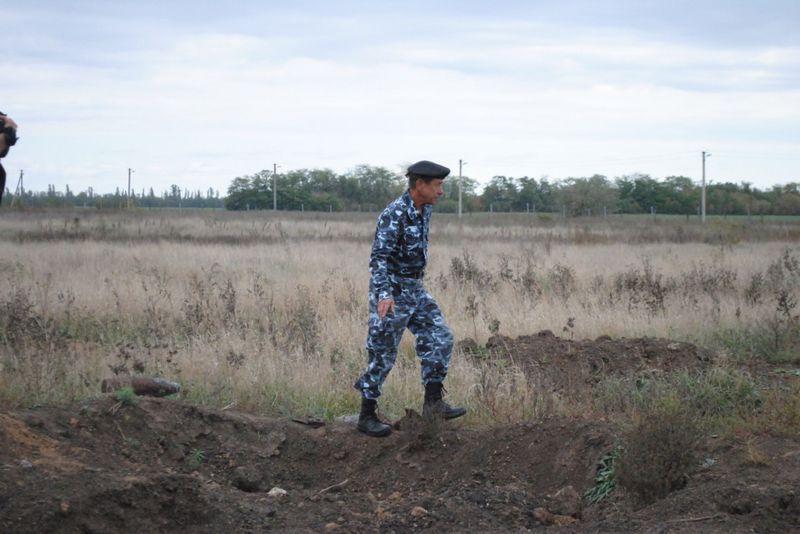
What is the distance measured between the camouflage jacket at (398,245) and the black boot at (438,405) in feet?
2.82

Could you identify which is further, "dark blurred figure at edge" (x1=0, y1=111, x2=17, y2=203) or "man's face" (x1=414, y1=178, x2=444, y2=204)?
"man's face" (x1=414, y1=178, x2=444, y2=204)

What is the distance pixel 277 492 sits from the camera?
17.4 ft

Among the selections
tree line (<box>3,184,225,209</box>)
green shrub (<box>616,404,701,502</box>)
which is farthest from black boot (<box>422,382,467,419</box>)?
tree line (<box>3,184,225,209</box>)

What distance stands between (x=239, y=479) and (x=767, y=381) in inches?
189

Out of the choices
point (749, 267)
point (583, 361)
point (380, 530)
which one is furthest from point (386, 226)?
point (749, 267)

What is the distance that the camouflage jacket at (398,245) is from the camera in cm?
609

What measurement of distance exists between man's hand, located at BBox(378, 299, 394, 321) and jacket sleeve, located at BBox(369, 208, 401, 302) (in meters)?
0.09

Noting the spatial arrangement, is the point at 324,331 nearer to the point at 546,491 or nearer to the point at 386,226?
the point at 386,226

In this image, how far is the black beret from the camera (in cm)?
621

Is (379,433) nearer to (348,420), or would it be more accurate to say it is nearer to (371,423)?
(371,423)

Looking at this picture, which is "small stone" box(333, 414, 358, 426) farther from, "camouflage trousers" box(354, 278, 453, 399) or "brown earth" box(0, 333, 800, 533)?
"camouflage trousers" box(354, 278, 453, 399)

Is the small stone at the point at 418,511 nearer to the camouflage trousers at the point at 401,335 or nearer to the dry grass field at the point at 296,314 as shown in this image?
the camouflage trousers at the point at 401,335

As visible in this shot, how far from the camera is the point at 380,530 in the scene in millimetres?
4410

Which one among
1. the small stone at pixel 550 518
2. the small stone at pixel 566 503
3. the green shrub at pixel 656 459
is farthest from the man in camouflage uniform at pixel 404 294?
the green shrub at pixel 656 459
